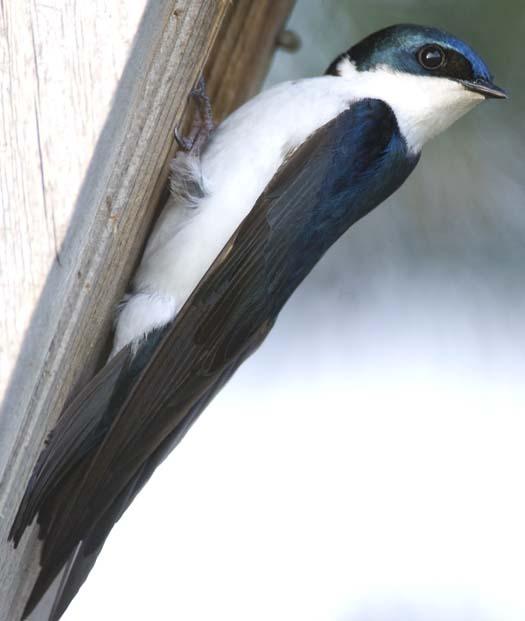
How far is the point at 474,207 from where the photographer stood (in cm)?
222

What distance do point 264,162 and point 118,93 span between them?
373mm

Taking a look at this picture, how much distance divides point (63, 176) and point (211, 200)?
0.40 metres

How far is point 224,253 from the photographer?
138 cm

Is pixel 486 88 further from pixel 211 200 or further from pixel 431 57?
pixel 211 200

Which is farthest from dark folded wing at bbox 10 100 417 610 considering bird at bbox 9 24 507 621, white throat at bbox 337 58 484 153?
white throat at bbox 337 58 484 153

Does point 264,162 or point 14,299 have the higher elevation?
point 264,162

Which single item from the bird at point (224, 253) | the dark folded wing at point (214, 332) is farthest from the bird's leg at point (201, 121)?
the dark folded wing at point (214, 332)

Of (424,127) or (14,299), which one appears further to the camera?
(424,127)

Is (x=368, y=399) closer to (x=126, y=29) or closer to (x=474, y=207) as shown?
(x=474, y=207)

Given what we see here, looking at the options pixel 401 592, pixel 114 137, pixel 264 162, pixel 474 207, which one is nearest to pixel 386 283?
pixel 474 207

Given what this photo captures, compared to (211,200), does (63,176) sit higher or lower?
lower

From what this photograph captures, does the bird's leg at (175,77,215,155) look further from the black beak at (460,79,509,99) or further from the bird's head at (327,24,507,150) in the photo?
the black beak at (460,79,509,99)

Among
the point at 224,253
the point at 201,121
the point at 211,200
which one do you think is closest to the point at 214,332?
the point at 224,253

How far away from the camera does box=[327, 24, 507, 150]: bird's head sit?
1.71m
